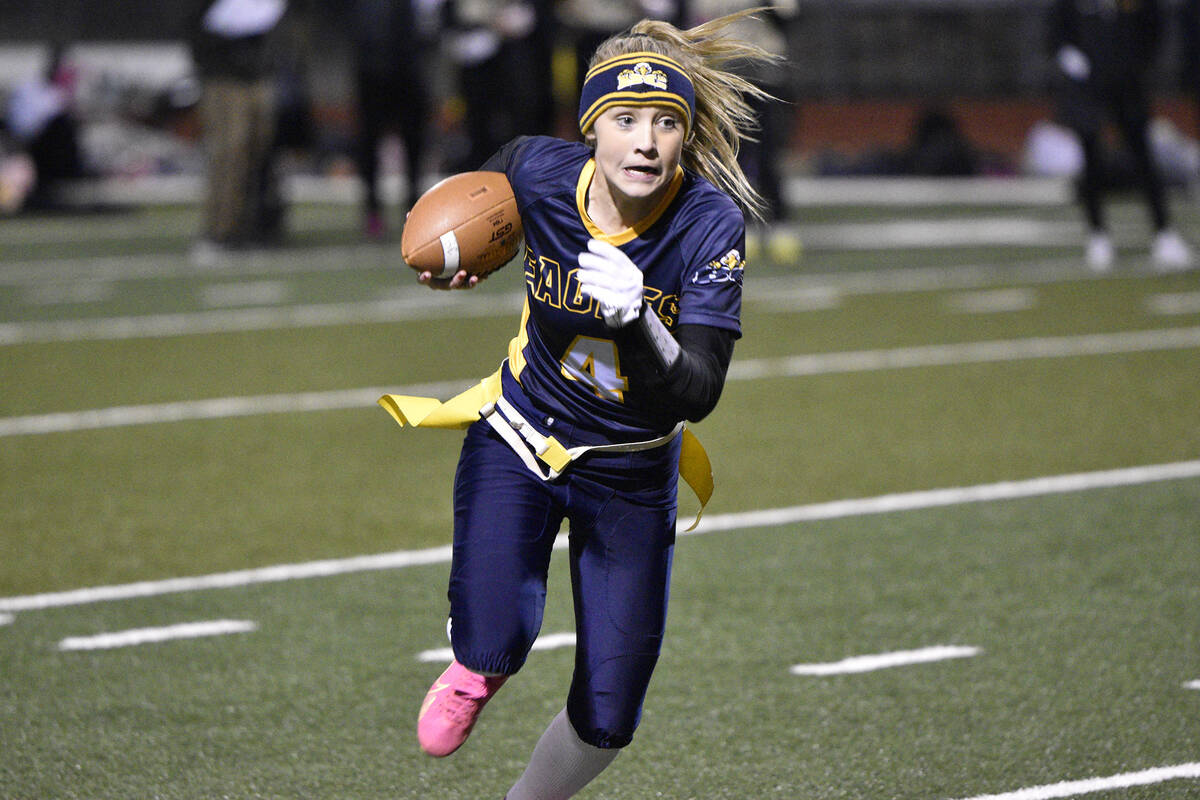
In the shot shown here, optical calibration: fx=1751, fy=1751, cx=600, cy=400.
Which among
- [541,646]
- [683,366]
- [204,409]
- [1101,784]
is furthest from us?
[204,409]

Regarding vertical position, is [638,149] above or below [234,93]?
above

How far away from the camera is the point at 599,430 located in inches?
134

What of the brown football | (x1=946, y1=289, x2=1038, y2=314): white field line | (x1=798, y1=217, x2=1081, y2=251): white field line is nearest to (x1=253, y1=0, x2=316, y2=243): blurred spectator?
(x1=798, y1=217, x2=1081, y2=251): white field line

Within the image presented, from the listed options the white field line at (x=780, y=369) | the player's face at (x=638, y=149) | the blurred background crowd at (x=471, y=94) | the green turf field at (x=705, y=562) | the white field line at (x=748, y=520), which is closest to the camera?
the player's face at (x=638, y=149)

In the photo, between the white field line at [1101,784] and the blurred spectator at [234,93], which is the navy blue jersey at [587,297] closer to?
the white field line at [1101,784]

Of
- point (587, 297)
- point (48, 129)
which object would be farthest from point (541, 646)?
point (48, 129)

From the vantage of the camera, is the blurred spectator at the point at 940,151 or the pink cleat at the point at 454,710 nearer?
the pink cleat at the point at 454,710

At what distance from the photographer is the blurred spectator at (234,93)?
43.0 feet

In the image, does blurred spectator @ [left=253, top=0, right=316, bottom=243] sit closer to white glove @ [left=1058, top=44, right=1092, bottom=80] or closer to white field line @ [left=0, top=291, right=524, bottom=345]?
white field line @ [left=0, top=291, right=524, bottom=345]

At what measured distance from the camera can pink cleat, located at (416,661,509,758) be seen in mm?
3281

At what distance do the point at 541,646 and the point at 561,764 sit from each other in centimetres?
150

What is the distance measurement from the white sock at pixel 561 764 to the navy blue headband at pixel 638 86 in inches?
45.7

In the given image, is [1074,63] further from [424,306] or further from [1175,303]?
[424,306]

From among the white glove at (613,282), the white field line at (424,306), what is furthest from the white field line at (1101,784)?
the white field line at (424,306)
